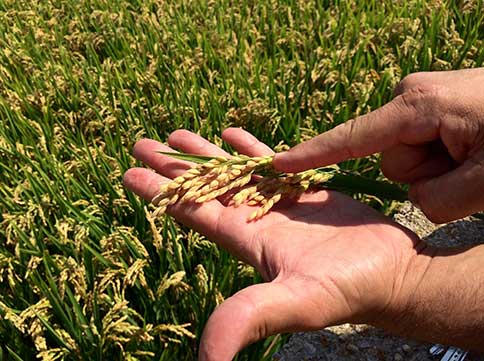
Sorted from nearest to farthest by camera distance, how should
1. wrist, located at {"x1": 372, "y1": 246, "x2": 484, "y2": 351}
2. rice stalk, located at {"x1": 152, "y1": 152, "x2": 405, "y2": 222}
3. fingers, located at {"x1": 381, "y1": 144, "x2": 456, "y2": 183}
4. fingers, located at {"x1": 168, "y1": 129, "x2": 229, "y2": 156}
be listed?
wrist, located at {"x1": 372, "y1": 246, "x2": 484, "y2": 351} < rice stalk, located at {"x1": 152, "y1": 152, "x2": 405, "y2": 222} < fingers, located at {"x1": 381, "y1": 144, "x2": 456, "y2": 183} < fingers, located at {"x1": 168, "y1": 129, "x2": 229, "y2": 156}

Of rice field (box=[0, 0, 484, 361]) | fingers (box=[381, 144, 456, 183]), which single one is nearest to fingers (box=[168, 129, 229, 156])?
rice field (box=[0, 0, 484, 361])

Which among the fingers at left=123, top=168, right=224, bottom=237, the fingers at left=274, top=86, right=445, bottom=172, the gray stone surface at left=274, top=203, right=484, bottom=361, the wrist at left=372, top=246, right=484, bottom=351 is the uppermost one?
the fingers at left=274, top=86, right=445, bottom=172

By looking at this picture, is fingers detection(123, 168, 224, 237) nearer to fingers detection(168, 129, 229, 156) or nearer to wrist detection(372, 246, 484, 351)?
fingers detection(168, 129, 229, 156)

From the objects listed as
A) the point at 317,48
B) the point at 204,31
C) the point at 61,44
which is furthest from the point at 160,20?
the point at 317,48

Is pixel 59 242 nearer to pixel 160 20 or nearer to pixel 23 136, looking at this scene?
pixel 23 136

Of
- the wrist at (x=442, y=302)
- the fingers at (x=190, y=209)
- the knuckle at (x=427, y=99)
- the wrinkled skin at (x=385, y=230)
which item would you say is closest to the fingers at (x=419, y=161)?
the wrinkled skin at (x=385, y=230)

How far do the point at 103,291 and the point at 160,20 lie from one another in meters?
2.15

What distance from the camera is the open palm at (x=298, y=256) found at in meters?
1.78

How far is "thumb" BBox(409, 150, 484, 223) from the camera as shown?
6.98 ft

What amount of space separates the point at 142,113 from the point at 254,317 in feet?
5.51

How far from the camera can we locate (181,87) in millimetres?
3371

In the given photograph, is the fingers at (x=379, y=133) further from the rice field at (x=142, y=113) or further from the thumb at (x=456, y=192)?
the rice field at (x=142, y=113)

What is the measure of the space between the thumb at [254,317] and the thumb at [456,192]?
2.03ft

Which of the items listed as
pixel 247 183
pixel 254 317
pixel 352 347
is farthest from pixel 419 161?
pixel 254 317
